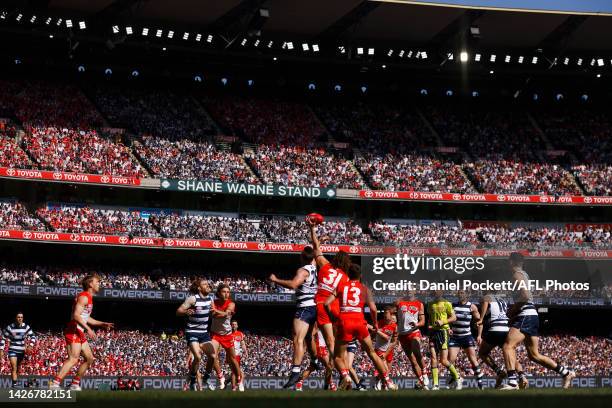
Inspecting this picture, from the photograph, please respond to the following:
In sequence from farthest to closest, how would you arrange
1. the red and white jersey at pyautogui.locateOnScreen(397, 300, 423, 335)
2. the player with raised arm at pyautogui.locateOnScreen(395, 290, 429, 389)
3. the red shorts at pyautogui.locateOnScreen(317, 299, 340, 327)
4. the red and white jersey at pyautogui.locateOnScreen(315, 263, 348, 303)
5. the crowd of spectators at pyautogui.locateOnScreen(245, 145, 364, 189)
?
the crowd of spectators at pyautogui.locateOnScreen(245, 145, 364, 189) → the red and white jersey at pyautogui.locateOnScreen(397, 300, 423, 335) → the player with raised arm at pyautogui.locateOnScreen(395, 290, 429, 389) → the red shorts at pyautogui.locateOnScreen(317, 299, 340, 327) → the red and white jersey at pyautogui.locateOnScreen(315, 263, 348, 303)

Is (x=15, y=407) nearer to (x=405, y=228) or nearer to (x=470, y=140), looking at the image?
(x=405, y=228)

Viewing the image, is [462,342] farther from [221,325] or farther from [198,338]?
[198,338]

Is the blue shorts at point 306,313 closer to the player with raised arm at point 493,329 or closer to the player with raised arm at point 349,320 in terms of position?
the player with raised arm at point 349,320

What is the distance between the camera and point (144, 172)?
2047 inches

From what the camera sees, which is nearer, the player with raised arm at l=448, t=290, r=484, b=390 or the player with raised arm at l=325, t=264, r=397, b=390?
the player with raised arm at l=325, t=264, r=397, b=390

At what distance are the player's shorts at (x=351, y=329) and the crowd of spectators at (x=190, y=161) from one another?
116 feet

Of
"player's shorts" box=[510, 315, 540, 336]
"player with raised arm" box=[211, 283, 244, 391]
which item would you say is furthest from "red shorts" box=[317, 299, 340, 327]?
"player's shorts" box=[510, 315, 540, 336]

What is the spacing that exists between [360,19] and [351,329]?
3795cm

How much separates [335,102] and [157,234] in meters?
16.1

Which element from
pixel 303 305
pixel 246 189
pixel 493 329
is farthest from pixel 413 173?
pixel 303 305

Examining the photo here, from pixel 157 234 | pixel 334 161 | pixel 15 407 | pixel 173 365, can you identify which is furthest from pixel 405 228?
pixel 15 407

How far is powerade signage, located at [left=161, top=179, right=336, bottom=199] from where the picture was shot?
51.5 metres

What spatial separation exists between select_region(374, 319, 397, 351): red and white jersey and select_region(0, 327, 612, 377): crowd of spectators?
15660mm

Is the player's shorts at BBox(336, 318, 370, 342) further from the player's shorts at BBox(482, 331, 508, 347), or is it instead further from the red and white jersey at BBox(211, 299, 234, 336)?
the player's shorts at BBox(482, 331, 508, 347)
